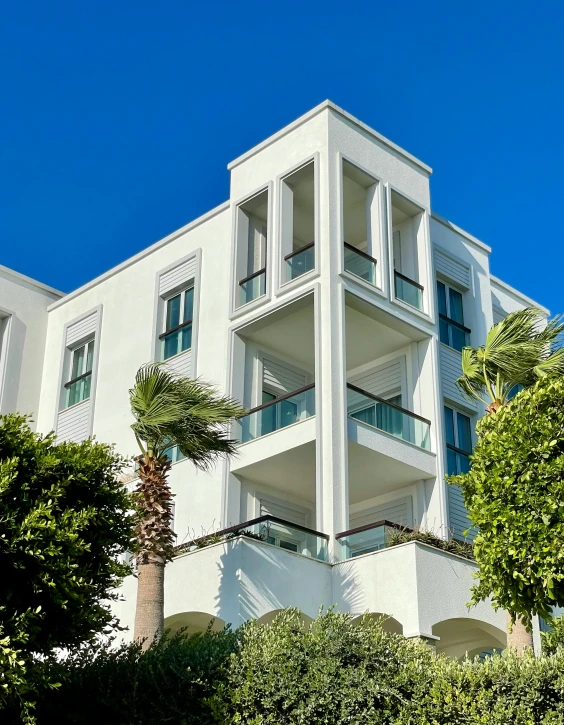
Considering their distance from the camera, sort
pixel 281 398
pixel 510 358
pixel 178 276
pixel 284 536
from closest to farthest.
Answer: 1. pixel 510 358
2. pixel 284 536
3. pixel 281 398
4. pixel 178 276

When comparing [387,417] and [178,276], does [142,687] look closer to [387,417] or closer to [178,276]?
[387,417]

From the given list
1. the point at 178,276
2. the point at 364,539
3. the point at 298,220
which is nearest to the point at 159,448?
the point at 364,539

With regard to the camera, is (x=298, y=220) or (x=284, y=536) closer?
(x=284, y=536)

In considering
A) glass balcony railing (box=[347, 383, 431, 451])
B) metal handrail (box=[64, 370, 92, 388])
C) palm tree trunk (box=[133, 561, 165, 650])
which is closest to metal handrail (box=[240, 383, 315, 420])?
glass balcony railing (box=[347, 383, 431, 451])

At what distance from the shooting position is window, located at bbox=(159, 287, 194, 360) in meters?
24.9

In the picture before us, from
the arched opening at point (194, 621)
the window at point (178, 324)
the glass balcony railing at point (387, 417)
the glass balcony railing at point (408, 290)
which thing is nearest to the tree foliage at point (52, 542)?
the arched opening at point (194, 621)

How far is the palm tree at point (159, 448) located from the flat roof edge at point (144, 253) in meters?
9.00

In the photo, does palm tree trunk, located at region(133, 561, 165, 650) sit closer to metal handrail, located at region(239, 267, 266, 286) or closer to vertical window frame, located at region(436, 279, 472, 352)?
metal handrail, located at region(239, 267, 266, 286)

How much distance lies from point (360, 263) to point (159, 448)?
787 centimetres

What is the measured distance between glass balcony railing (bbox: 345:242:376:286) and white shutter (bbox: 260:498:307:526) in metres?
5.51

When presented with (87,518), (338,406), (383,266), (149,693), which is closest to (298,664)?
(149,693)

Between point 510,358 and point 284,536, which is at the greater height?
point 510,358

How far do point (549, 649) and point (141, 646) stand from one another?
6.41 meters

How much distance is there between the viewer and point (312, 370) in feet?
82.2
